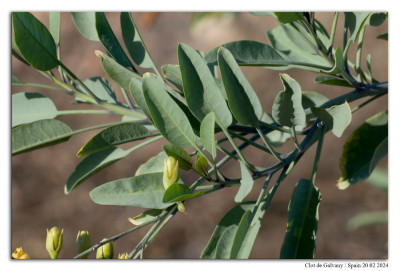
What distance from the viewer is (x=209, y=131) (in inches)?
28.8

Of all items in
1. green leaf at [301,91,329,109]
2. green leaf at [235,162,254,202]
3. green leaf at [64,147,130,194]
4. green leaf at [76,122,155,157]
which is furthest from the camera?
green leaf at [301,91,329,109]

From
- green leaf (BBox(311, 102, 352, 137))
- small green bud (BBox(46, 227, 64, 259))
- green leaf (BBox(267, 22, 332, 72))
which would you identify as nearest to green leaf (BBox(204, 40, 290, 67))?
green leaf (BBox(267, 22, 332, 72))

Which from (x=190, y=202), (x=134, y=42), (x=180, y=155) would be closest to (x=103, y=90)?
(x=134, y=42)

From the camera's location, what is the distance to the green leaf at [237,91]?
749 mm

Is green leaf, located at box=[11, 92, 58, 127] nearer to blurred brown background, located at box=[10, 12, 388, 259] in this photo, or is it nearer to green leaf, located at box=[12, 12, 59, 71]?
green leaf, located at box=[12, 12, 59, 71]

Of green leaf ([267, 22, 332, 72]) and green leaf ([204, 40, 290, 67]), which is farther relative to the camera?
green leaf ([267, 22, 332, 72])

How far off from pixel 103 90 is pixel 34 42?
0.18m

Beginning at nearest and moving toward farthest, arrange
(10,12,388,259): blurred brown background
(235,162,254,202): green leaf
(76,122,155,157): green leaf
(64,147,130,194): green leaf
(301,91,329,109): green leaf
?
(235,162,254,202): green leaf, (76,122,155,157): green leaf, (64,147,130,194): green leaf, (301,91,329,109): green leaf, (10,12,388,259): blurred brown background

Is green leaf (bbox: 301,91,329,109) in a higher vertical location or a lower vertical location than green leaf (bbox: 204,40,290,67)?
lower

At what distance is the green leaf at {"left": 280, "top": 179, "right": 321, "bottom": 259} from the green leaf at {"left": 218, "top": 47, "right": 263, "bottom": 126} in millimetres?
154

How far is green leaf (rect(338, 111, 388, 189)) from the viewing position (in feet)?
3.70

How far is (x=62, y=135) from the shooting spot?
2.98ft
